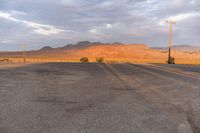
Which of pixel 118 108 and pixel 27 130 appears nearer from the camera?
pixel 27 130

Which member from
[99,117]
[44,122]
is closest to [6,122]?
[44,122]

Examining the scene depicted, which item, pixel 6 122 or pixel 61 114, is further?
pixel 61 114

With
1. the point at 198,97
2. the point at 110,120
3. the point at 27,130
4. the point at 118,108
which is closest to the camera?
the point at 27,130

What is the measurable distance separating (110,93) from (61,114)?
4.38 m

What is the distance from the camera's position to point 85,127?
21.8 feet

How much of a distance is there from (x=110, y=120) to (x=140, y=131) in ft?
3.68

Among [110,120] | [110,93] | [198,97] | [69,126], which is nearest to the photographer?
[69,126]

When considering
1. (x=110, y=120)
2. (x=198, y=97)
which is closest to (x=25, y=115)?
(x=110, y=120)

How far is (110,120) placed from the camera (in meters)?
7.34

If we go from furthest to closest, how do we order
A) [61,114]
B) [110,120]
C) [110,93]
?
[110,93] < [61,114] < [110,120]

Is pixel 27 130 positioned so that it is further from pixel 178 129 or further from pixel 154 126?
pixel 178 129

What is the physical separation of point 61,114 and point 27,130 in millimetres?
1766

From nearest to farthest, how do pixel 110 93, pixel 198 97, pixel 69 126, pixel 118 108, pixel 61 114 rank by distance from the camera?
pixel 69 126 < pixel 61 114 < pixel 118 108 < pixel 198 97 < pixel 110 93

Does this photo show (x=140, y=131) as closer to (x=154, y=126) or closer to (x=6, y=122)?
(x=154, y=126)
